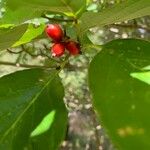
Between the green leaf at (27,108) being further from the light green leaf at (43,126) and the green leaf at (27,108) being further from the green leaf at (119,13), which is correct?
the green leaf at (119,13)

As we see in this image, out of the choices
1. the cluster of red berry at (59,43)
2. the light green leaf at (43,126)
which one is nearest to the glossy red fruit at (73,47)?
the cluster of red berry at (59,43)

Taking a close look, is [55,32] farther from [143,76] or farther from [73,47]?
[143,76]

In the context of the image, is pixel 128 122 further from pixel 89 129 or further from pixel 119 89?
pixel 89 129

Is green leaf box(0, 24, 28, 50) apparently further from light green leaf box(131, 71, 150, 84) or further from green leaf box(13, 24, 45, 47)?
light green leaf box(131, 71, 150, 84)

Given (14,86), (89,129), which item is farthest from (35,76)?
(89,129)

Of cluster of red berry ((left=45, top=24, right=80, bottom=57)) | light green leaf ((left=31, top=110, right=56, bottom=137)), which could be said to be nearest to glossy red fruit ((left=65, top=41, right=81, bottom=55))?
cluster of red berry ((left=45, top=24, right=80, bottom=57))

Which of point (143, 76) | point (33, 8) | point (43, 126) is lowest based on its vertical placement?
point (43, 126)

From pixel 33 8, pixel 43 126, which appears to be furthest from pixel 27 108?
pixel 33 8
